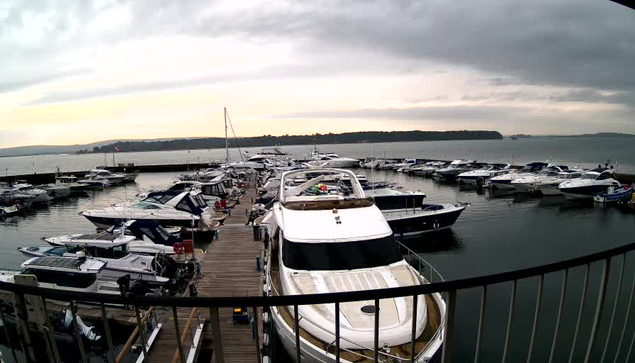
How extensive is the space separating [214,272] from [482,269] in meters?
12.1

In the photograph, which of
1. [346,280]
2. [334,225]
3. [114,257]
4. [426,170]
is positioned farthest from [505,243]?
[426,170]

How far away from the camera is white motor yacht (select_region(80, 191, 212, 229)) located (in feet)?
66.9

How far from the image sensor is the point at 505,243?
19547 mm

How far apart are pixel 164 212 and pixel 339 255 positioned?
52.8ft

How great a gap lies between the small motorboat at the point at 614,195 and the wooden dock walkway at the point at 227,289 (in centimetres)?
2981

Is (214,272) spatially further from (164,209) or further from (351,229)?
(164,209)

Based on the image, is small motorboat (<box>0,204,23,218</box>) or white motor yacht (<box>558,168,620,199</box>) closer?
white motor yacht (<box>558,168,620,199</box>)

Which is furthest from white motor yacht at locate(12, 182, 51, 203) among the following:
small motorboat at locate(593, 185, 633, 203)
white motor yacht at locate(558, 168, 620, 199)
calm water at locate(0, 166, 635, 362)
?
small motorboat at locate(593, 185, 633, 203)

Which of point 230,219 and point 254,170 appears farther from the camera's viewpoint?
point 254,170

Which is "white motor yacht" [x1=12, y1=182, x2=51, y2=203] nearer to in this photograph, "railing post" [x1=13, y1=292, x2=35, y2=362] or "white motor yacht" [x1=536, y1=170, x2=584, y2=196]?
"railing post" [x1=13, y1=292, x2=35, y2=362]

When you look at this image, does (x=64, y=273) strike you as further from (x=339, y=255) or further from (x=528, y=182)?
(x=528, y=182)

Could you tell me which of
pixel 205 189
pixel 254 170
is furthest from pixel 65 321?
pixel 254 170

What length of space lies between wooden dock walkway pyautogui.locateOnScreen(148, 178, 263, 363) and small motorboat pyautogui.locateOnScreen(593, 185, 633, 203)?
97.8 feet

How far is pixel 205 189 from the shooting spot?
95.1 feet
